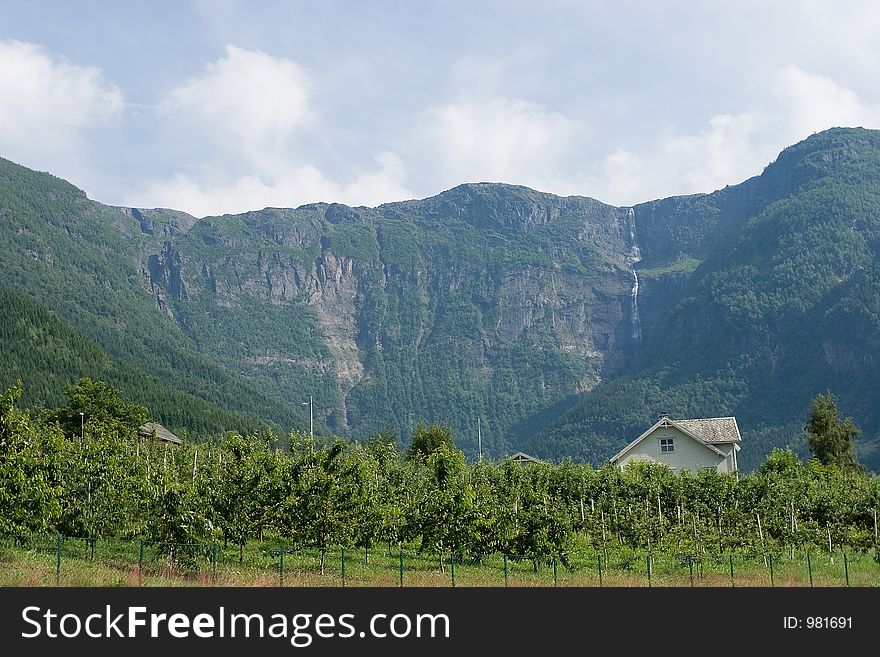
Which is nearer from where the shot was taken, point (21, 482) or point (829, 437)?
point (21, 482)

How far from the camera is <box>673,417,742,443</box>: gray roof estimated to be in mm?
72688

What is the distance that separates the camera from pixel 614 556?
122ft

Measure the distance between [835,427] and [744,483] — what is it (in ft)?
122

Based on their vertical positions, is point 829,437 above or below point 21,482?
above

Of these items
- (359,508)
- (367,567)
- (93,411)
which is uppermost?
(93,411)

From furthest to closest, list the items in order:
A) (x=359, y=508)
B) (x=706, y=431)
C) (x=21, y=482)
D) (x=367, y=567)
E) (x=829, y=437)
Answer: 1. (x=829, y=437)
2. (x=706, y=431)
3. (x=359, y=508)
4. (x=367, y=567)
5. (x=21, y=482)

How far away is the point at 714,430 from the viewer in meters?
74.0

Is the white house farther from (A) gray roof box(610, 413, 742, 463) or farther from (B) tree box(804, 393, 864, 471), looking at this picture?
(B) tree box(804, 393, 864, 471)

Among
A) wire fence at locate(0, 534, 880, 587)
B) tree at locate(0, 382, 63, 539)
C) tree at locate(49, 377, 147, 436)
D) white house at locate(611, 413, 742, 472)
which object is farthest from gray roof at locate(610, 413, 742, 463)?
tree at locate(0, 382, 63, 539)

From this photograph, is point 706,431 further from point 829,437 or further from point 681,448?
point 829,437

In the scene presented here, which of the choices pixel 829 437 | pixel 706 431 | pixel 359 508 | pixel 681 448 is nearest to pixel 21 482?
pixel 359 508

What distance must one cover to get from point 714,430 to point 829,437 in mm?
9979
